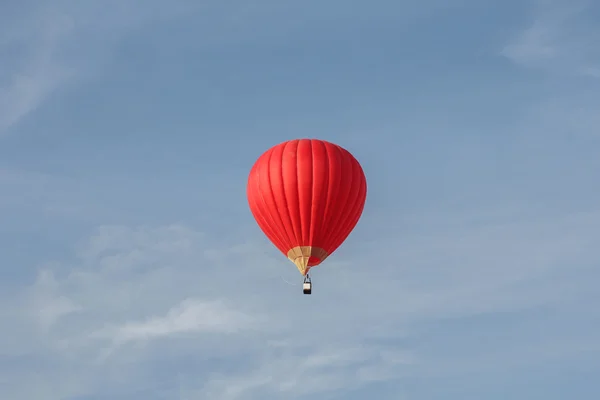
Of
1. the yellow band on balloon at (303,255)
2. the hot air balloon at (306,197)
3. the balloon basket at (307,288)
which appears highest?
the hot air balloon at (306,197)

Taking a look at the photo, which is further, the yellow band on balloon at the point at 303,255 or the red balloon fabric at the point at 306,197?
the yellow band on balloon at the point at 303,255

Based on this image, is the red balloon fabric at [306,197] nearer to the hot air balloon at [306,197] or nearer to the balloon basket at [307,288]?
the hot air balloon at [306,197]

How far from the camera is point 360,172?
8381 centimetres

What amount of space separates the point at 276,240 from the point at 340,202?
424 cm

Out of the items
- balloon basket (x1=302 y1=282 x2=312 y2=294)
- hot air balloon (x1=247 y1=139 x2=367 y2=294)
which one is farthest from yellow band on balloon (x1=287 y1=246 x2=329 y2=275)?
balloon basket (x1=302 y1=282 x2=312 y2=294)

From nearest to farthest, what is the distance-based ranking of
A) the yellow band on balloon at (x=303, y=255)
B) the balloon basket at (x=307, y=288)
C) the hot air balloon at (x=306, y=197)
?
the hot air balloon at (x=306, y=197), the yellow band on balloon at (x=303, y=255), the balloon basket at (x=307, y=288)

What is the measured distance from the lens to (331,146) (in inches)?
3280

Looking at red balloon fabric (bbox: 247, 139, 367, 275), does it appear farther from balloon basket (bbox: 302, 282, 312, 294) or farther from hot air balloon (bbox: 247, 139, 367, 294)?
balloon basket (bbox: 302, 282, 312, 294)

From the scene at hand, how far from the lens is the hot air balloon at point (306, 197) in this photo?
8162 cm

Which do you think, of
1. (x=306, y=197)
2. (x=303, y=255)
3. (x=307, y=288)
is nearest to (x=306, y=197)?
(x=306, y=197)

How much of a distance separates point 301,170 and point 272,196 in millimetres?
2128

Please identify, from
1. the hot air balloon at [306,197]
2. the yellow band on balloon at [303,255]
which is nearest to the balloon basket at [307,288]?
the hot air balloon at [306,197]

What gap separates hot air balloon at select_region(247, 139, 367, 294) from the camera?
268 ft

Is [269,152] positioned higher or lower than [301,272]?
higher
